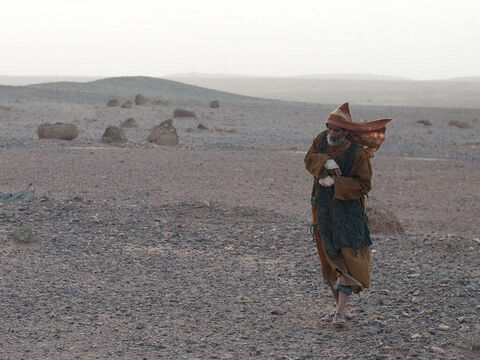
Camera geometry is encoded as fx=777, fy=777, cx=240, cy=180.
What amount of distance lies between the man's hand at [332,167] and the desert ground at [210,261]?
1.18 m

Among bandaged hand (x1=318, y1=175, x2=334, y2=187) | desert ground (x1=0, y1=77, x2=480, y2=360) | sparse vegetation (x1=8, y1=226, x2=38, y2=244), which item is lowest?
desert ground (x1=0, y1=77, x2=480, y2=360)

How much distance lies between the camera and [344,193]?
18.5 feet

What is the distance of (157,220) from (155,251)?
131cm

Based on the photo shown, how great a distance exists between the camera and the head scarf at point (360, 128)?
222 inches

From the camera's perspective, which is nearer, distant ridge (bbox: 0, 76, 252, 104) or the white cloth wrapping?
the white cloth wrapping

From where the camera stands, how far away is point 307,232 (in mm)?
9055

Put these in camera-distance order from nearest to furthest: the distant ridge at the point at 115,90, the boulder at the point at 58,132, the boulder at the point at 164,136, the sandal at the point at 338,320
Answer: the sandal at the point at 338,320
the boulder at the point at 164,136
the boulder at the point at 58,132
the distant ridge at the point at 115,90

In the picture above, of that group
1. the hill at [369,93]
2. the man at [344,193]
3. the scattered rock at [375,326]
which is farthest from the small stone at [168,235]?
the hill at [369,93]

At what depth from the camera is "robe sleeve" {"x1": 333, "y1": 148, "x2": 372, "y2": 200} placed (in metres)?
5.63

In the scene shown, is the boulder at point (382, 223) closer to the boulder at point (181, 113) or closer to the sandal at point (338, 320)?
the sandal at point (338, 320)

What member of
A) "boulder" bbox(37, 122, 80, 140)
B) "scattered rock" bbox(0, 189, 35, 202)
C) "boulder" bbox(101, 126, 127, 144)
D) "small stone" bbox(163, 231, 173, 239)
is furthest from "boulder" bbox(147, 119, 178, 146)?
"small stone" bbox(163, 231, 173, 239)

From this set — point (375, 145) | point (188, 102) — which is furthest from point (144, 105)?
point (375, 145)

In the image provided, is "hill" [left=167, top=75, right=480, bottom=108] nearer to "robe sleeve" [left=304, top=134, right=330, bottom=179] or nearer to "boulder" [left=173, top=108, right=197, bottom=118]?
"boulder" [left=173, top=108, right=197, bottom=118]

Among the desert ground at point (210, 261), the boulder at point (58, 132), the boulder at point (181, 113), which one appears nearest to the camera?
the desert ground at point (210, 261)
